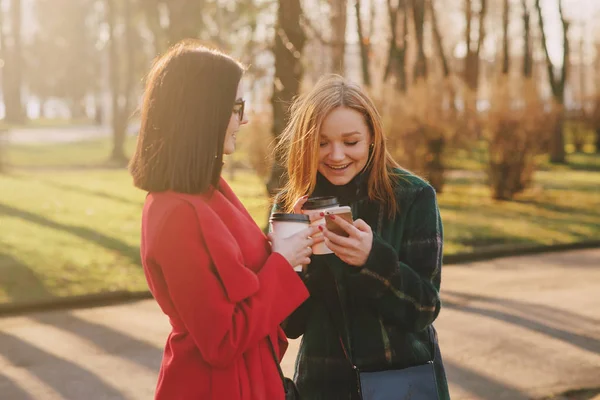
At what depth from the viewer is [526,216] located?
50.0ft

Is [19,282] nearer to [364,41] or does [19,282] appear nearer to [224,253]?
[224,253]

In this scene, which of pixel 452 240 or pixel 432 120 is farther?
pixel 432 120

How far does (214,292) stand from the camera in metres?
2.20

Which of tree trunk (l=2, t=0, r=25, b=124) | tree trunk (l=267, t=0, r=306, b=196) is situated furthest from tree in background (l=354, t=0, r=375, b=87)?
tree trunk (l=2, t=0, r=25, b=124)

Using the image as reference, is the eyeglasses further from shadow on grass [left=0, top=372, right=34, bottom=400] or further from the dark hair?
shadow on grass [left=0, top=372, right=34, bottom=400]

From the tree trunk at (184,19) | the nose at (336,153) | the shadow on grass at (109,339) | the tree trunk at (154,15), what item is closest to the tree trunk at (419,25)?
the tree trunk at (184,19)

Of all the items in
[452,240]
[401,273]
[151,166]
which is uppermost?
[151,166]

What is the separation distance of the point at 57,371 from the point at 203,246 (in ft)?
13.9

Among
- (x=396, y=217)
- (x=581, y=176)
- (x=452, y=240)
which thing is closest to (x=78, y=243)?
(x=452, y=240)

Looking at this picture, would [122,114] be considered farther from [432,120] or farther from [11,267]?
[11,267]

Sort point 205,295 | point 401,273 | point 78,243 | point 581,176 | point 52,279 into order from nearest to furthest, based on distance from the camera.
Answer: point 205,295
point 401,273
point 52,279
point 78,243
point 581,176

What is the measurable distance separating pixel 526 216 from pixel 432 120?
118 inches

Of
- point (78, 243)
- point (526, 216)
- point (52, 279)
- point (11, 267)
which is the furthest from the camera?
point (526, 216)

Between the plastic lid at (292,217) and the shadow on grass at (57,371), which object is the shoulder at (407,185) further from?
the shadow on grass at (57,371)
